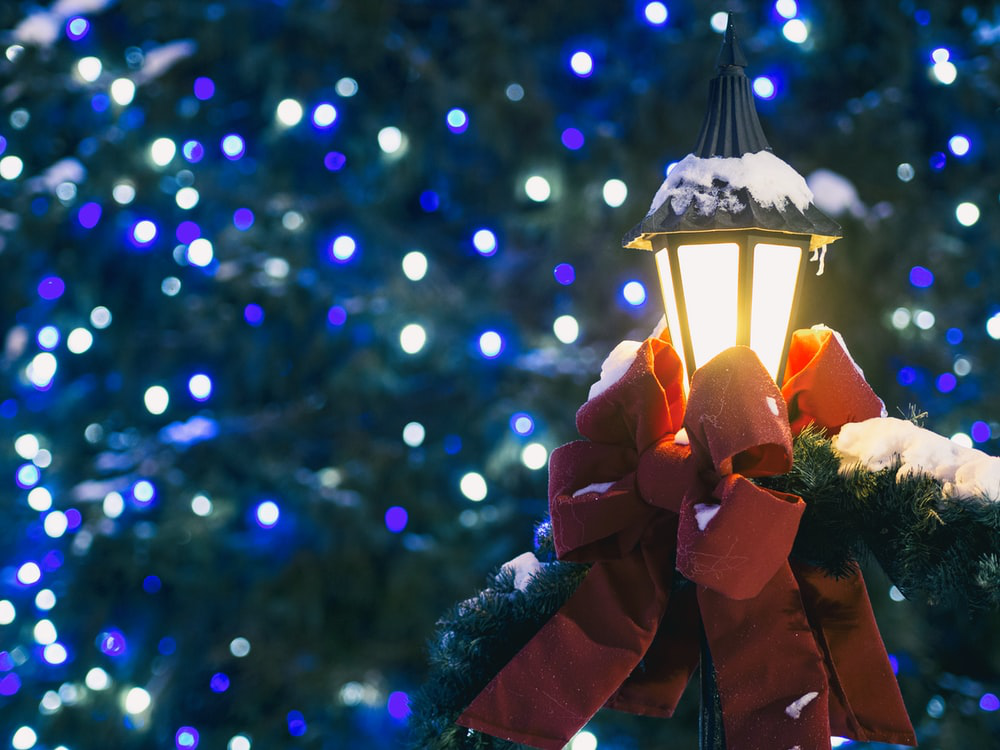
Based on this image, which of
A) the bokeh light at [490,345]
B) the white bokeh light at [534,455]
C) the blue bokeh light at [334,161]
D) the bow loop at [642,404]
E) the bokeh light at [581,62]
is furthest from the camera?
the blue bokeh light at [334,161]

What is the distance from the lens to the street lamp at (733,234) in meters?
0.64

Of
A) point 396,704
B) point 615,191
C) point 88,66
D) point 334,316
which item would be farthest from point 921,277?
point 88,66

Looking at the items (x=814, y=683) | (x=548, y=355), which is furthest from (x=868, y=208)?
(x=814, y=683)

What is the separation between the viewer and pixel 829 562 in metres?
0.59

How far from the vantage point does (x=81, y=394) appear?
2287 millimetres

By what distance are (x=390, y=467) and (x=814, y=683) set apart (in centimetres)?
166

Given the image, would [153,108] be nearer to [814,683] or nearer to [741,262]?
[741,262]

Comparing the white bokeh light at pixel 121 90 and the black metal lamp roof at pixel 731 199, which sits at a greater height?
the black metal lamp roof at pixel 731 199

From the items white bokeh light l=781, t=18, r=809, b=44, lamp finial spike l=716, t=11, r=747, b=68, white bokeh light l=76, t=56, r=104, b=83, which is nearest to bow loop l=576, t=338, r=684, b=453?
lamp finial spike l=716, t=11, r=747, b=68

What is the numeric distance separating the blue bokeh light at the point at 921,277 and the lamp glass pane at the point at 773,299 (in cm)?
167

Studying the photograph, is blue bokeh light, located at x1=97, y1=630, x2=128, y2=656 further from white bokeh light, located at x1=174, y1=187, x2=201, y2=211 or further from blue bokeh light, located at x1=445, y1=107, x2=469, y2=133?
blue bokeh light, located at x1=445, y1=107, x2=469, y2=133

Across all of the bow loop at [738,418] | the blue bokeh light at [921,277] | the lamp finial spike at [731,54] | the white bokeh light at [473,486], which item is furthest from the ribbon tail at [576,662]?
the blue bokeh light at [921,277]

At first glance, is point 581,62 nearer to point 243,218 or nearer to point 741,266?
point 243,218

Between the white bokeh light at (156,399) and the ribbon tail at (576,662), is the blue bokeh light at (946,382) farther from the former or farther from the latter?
the white bokeh light at (156,399)
